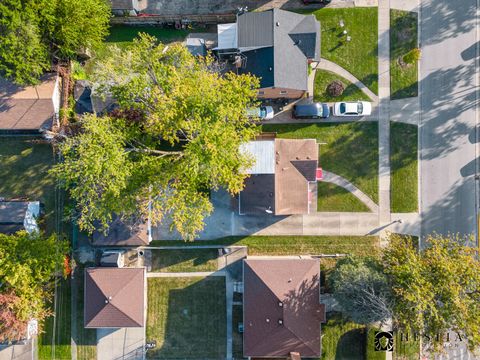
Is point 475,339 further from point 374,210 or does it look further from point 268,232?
point 268,232

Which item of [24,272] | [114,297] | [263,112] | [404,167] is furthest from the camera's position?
[404,167]


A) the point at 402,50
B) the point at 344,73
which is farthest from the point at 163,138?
the point at 402,50

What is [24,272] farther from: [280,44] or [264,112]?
[280,44]

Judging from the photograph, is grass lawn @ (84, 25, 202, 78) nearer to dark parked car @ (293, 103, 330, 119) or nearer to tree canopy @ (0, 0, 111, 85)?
tree canopy @ (0, 0, 111, 85)

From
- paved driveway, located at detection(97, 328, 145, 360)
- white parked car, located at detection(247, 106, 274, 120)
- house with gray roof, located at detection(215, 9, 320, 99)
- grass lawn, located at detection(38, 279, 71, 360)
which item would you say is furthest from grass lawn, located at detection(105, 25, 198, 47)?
paved driveway, located at detection(97, 328, 145, 360)

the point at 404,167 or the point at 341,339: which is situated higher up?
the point at 404,167

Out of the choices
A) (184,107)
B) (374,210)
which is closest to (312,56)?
(184,107)

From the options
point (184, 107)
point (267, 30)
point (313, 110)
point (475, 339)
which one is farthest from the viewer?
point (313, 110)

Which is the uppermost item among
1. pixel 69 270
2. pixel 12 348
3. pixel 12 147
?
pixel 12 147
